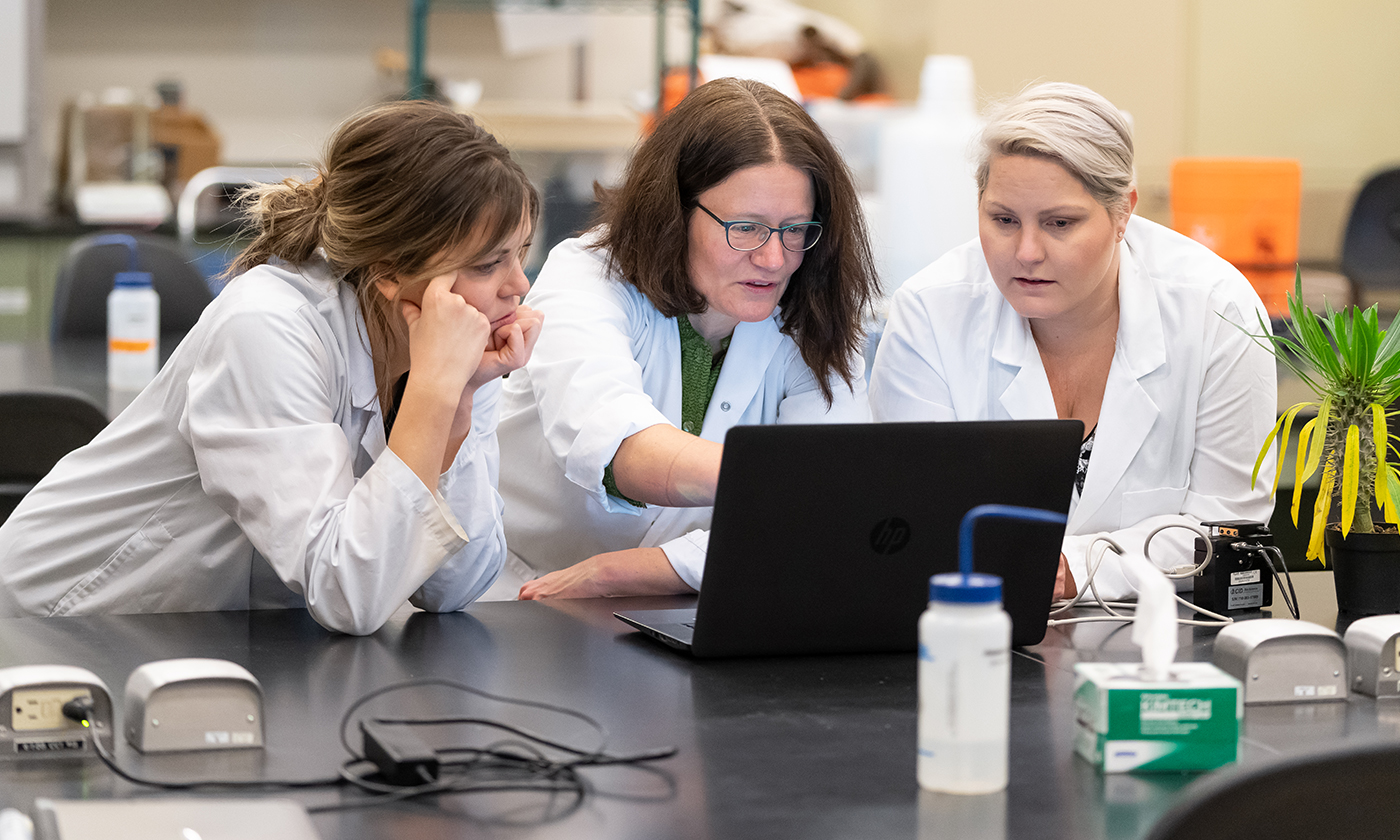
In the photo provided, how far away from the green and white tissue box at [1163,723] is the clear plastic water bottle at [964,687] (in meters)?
0.09

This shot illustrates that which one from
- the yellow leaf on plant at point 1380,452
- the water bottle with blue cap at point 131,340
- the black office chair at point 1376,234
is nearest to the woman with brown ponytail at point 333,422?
the yellow leaf on plant at point 1380,452

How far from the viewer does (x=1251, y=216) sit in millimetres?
3064

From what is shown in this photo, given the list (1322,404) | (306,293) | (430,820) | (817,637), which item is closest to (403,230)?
(306,293)

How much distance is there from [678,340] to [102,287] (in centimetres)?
211

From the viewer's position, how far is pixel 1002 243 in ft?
5.94

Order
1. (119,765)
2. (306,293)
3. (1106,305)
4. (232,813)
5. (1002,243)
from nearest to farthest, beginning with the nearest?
(232,813)
(119,765)
(306,293)
(1002,243)
(1106,305)

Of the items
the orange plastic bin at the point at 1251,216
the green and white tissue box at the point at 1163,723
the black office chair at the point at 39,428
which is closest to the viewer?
the green and white tissue box at the point at 1163,723

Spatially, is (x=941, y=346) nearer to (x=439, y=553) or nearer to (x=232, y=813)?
(x=439, y=553)

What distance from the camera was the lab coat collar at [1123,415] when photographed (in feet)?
6.07

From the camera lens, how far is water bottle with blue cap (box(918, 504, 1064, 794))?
2.83ft

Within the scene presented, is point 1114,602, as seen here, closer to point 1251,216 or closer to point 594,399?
point 594,399

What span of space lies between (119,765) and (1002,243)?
3.99ft

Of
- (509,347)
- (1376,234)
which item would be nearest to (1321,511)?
(509,347)

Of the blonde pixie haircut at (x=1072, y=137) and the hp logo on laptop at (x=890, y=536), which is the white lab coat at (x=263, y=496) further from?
the blonde pixie haircut at (x=1072, y=137)
